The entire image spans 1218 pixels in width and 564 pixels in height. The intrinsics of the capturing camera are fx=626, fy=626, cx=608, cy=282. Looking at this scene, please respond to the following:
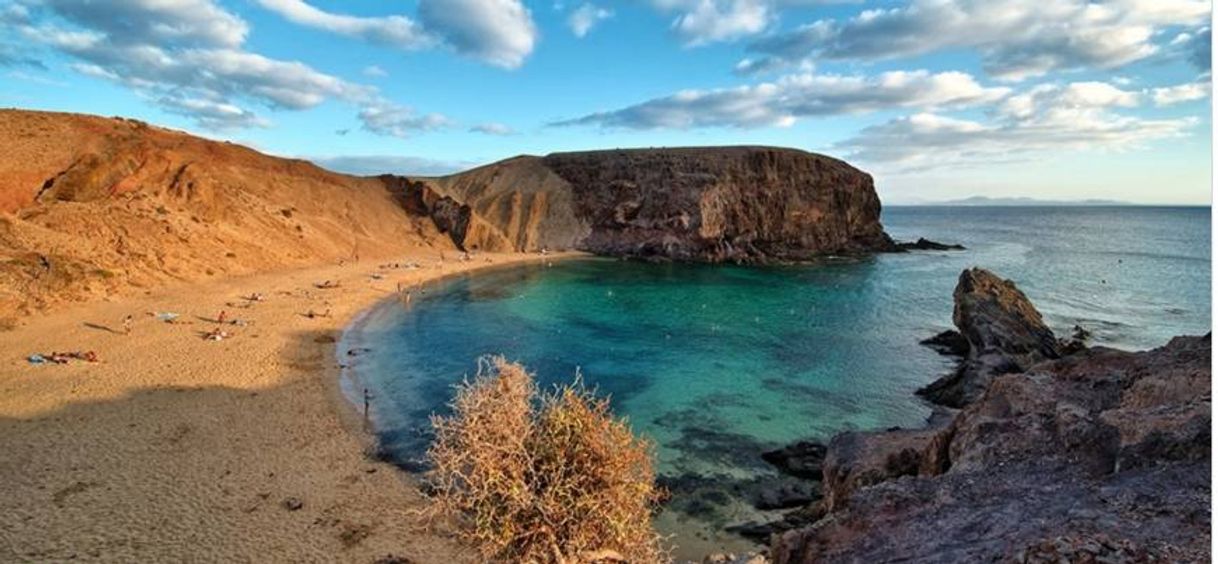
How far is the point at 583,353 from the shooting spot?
39750 mm

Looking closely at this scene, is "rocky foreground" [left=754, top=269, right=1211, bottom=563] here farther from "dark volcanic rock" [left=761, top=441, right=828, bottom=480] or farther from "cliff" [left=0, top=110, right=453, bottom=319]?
"cliff" [left=0, top=110, right=453, bottom=319]

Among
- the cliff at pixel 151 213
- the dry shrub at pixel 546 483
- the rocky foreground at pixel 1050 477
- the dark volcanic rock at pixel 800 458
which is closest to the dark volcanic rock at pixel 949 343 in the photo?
the dark volcanic rock at pixel 800 458

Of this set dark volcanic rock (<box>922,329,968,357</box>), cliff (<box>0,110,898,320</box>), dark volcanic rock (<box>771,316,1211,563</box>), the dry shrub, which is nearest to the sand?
the dry shrub

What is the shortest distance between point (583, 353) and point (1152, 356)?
2873cm

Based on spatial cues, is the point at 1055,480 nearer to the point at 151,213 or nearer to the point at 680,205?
the point at 151,213

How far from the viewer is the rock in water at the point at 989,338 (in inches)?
1190

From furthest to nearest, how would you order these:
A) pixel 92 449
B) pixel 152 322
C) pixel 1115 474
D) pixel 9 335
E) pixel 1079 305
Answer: pixel 1079 305 → pixel 152 322 → pixel 9 335 → pixel 92 449 → pixel 1115 474

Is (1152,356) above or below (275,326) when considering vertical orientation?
above

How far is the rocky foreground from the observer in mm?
7699

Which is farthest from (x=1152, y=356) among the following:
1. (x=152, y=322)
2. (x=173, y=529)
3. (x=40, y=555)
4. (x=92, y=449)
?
(x=152, y=322)

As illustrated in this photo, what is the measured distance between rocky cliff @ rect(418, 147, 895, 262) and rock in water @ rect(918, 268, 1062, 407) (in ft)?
145

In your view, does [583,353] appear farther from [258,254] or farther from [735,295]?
[258,254]

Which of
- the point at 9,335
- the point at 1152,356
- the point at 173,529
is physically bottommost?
the point at 173,529

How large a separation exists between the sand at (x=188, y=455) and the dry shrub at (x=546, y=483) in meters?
4.21
